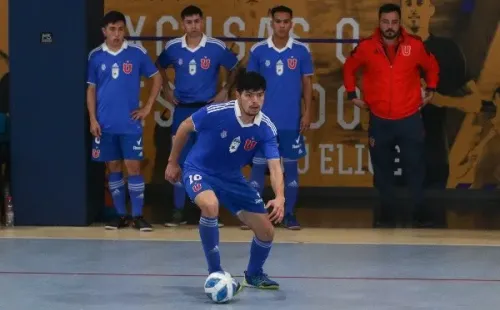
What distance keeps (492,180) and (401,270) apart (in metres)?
4.09

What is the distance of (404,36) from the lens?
945 centimetres

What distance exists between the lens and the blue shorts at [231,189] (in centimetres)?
665

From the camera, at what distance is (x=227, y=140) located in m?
6.59

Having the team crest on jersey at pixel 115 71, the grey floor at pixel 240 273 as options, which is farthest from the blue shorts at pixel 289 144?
the team crest on jersey at pixel 115 71

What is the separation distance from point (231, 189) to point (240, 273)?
870 mm

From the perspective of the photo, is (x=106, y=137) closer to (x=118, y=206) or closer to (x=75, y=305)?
(x=118, y=206)

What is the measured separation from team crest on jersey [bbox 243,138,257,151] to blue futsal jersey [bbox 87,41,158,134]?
8.43 feet

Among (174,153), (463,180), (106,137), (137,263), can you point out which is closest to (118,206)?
(106,137)

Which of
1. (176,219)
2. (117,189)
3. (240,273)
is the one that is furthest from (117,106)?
(240,273)

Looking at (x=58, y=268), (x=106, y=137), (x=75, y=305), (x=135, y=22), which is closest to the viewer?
(x=75, y=305)

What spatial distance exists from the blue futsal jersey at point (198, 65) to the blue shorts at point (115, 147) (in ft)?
1.96

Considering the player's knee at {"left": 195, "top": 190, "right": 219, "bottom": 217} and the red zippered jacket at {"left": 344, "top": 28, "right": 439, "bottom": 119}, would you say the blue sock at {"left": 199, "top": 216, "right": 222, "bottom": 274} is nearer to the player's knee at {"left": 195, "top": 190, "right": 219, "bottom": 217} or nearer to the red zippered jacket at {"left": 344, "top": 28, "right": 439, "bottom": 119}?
the player's knee at {"left": 195, "top": 190, "right": 219, "bottom": 217}

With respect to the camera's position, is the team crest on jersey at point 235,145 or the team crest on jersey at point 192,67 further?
the team crest on jersey at point 192,67

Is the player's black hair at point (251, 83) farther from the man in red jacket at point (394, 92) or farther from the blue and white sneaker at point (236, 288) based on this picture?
the man in red jacket at point (394, 92)
